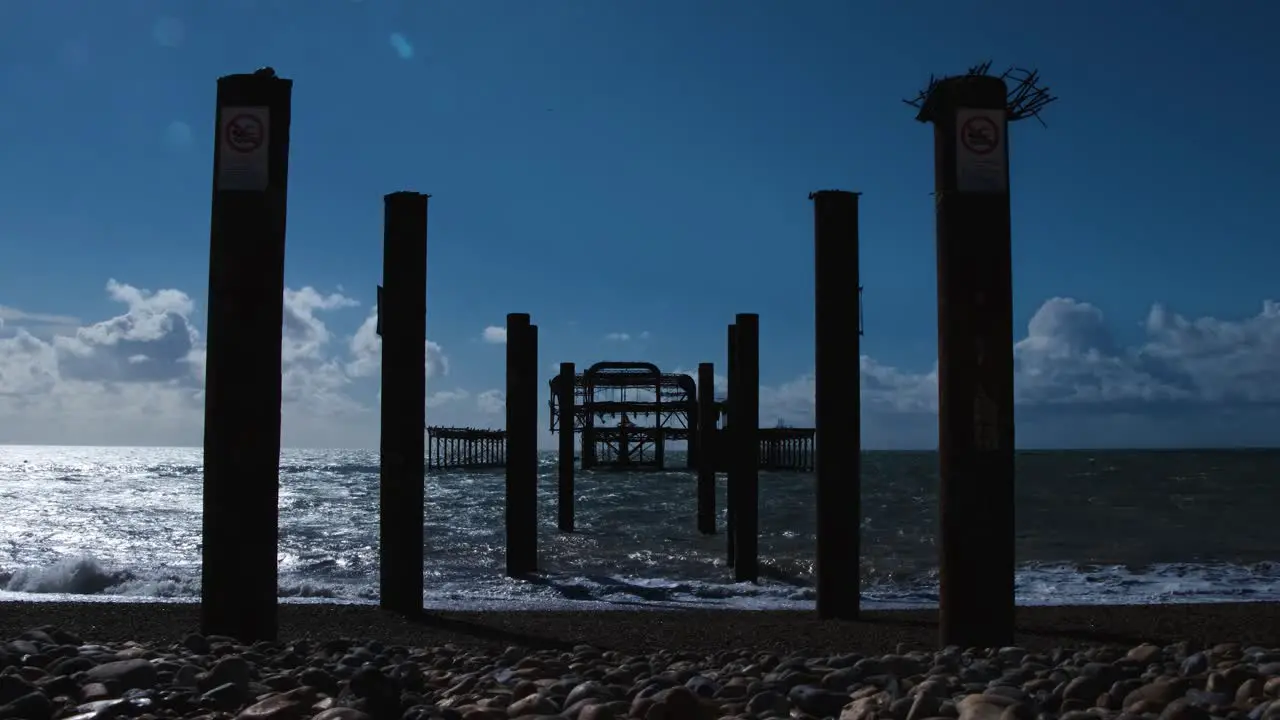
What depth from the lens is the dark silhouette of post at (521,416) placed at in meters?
12.4

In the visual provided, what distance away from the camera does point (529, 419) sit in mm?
12469

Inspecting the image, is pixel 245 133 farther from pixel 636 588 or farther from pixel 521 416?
pixel 636 588

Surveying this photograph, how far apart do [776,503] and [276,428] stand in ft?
92.6

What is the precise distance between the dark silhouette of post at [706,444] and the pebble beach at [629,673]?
7299 mm

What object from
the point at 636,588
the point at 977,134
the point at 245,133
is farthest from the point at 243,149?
the point at 636,588

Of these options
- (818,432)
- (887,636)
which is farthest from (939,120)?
(887,636)

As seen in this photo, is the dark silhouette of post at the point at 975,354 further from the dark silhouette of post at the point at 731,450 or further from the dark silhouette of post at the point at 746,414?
the dark silhouette of post at the point at 746,414

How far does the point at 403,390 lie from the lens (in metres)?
8.08

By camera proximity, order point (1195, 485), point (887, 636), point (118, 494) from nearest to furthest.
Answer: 1. point (887, 636)
2. point (118, 494)
3. point (1195, 485)

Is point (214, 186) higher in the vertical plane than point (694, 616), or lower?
higher

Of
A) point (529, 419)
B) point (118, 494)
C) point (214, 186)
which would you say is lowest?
point (118, 494)

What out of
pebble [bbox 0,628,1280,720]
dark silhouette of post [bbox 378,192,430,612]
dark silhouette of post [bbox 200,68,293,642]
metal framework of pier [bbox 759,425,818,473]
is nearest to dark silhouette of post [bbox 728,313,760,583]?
dark silhouette of post [bbox 378,192,430,612]

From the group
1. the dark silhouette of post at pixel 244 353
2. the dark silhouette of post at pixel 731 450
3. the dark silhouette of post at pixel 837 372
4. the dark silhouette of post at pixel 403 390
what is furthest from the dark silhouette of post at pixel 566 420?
the dark silhouette of post at pixel 244 353

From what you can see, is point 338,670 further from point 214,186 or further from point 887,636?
point 887,636
